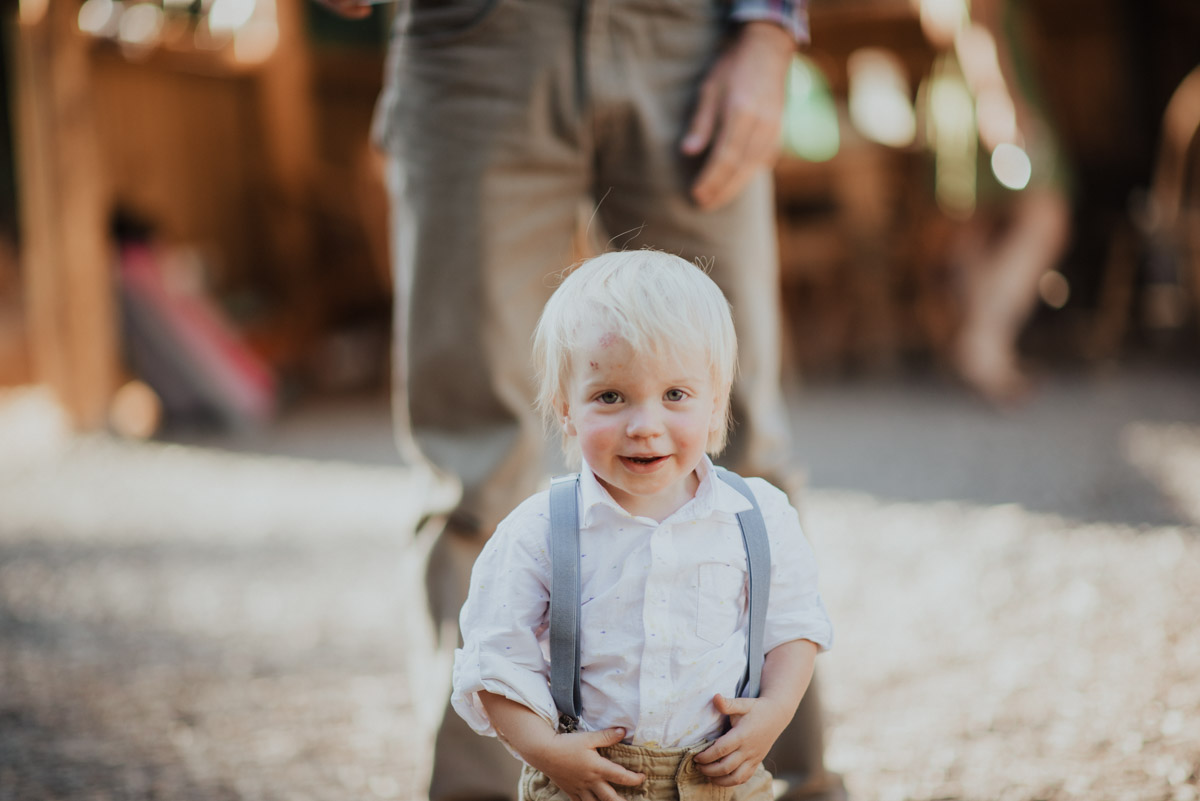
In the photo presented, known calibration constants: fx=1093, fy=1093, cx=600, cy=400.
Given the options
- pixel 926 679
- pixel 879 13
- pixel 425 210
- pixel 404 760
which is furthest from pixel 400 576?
pixel 879 13

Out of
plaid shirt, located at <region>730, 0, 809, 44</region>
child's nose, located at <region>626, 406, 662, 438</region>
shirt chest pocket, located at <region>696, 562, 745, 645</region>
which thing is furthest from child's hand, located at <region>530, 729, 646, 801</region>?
plaid shirt, located at <region>730, 0, 809, 44</region>

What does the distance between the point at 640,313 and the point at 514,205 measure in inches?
13.6

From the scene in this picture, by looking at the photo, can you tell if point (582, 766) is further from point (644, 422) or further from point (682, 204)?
point (682, 204)

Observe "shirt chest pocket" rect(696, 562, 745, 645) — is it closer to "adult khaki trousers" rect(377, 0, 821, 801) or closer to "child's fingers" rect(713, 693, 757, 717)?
"child's fingers" rect(713, 693, 757, 717)

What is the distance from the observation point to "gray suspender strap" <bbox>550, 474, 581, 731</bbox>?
0.88 m

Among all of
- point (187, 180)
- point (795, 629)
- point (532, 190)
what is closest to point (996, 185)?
point (532, 190)

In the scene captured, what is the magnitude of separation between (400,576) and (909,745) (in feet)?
4.13

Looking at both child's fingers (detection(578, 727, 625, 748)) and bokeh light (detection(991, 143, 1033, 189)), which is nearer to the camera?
child's fingers (detection(578, 727, 625, 748))

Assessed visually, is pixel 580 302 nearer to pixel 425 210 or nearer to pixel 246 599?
pixel 425 210

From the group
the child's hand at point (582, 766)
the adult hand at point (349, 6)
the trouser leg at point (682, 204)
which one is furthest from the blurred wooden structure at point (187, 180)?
the child's hand at point (582, 766)

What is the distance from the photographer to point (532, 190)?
1.18m

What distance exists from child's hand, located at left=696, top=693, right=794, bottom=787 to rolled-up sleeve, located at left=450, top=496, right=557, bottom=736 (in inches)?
5.2

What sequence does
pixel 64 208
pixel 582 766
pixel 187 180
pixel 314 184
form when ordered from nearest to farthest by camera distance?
pixel 582 766 < pixel 64 208 < pixel 314 184 < pixel 187 180

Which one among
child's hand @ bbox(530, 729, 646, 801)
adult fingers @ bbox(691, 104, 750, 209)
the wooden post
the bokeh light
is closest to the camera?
child's hand @ bbox(530, 729, 646, 801)
